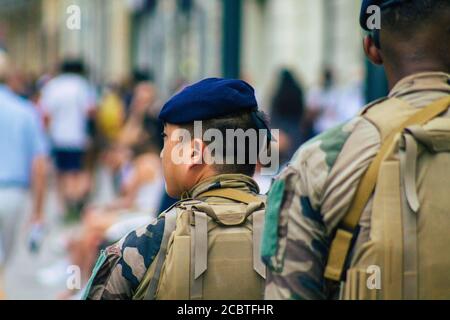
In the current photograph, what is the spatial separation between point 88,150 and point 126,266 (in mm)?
13913

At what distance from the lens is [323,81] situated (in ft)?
56.4

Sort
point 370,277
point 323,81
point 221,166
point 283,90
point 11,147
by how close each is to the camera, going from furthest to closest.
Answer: point 323,81 → point 283,90 → point 11,147 → point 221,166 → point 370,277

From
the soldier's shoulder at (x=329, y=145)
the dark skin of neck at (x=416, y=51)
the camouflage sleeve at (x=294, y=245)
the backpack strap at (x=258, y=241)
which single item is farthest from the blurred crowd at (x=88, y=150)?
the camouflage sleeve at (x=294, y=245)

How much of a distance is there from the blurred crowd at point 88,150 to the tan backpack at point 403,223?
0.66 m

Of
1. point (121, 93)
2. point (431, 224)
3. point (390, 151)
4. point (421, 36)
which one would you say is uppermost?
point (421, 36)

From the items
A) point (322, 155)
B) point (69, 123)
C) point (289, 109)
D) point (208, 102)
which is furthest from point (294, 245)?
point (69, 123)

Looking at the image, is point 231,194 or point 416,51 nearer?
point 416,51

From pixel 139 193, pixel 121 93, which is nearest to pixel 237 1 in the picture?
pixel 139 193

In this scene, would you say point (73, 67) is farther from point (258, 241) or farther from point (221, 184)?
point (258, 241)

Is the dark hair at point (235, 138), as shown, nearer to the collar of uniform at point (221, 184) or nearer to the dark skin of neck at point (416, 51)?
the collar of uniform at point (221, 184)

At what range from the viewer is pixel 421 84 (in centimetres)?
292

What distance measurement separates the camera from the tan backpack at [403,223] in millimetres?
2732
